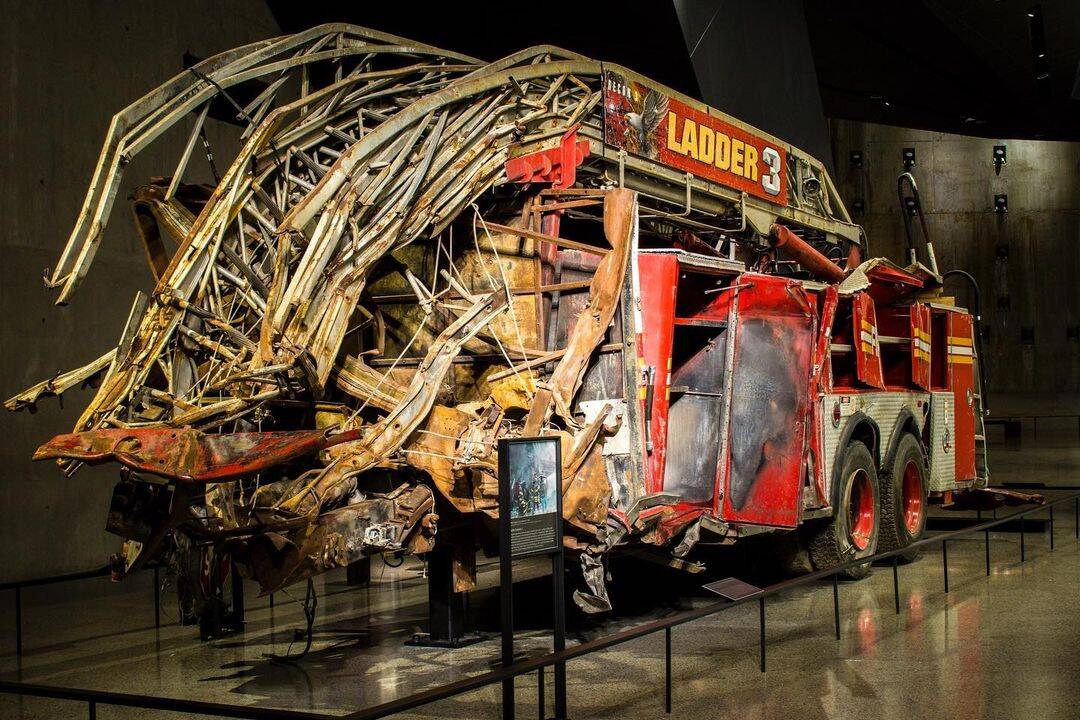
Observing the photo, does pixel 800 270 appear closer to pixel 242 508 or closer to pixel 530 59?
pixel 530 59

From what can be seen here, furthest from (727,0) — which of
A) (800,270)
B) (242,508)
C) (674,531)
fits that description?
(242,508)

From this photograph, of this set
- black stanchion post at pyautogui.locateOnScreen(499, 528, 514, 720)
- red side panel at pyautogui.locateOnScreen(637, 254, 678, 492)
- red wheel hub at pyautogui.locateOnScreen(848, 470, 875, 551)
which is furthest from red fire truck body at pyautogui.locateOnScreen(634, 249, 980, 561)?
black stanchion post at pyautogui.locateOnScreen(499, 528, 514, 720)

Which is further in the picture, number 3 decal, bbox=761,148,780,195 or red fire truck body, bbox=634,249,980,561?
number 3 decal, bbox=761,148,780,195

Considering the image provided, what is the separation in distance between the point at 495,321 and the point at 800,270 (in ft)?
17.4

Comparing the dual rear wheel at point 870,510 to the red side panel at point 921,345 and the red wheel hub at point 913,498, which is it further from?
the red side panel at point 921,345

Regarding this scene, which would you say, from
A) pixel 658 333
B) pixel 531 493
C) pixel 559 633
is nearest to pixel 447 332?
pixel 658 333

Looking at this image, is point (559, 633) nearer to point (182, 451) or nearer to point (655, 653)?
point (182, 451)

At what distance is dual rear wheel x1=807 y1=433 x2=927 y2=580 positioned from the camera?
1033 centimetres

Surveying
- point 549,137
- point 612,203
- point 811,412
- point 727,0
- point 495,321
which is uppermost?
point 727,0

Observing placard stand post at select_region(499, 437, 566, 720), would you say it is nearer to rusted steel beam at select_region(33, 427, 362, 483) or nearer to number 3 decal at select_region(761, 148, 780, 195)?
rusted steel beam at select_region(33, 427, 362, 483)

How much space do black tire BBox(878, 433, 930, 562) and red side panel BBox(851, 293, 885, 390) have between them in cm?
92

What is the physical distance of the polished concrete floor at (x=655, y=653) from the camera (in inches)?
272

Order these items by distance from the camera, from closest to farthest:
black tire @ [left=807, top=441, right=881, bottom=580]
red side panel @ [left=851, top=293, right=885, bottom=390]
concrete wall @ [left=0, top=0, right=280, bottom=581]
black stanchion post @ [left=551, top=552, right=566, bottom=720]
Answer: black stanchion post @ [left=551, top=552, right=566, bottom=720] → black tire @ [left=807, top=441, right=881, bottom=580] → red side panel @ [left=851, top=293, right=885, bottom=390] → concrete wall @ [left=0, top=0, right=280, bottom=581]

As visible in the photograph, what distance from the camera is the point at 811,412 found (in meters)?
9.31
